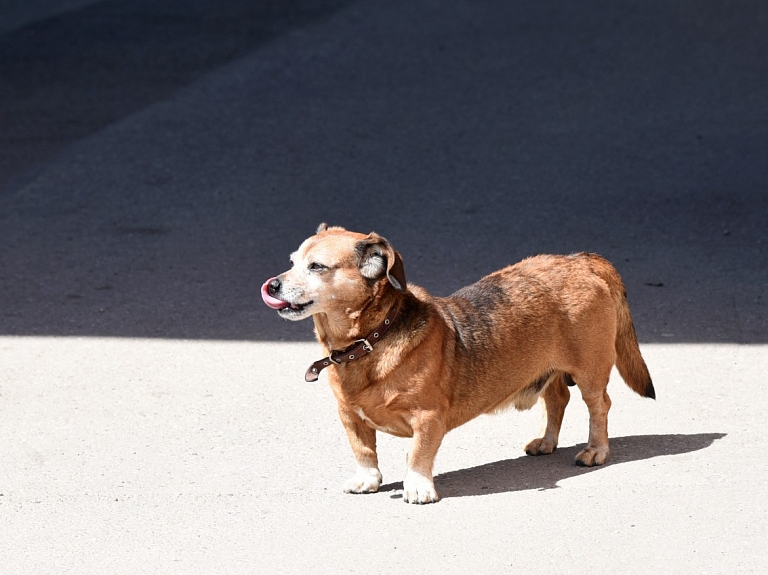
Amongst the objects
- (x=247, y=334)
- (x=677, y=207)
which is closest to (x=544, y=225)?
(x=677, y=207)

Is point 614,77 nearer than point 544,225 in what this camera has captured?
No

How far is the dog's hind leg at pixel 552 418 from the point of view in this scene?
576 centimetres

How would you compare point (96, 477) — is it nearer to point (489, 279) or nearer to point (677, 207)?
point (489, 279)

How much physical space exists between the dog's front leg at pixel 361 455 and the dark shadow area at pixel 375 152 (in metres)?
2.48

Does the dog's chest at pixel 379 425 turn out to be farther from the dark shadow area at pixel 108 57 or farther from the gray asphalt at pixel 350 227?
the dark shadow area at pixel 108 57

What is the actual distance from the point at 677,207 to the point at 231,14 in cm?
841

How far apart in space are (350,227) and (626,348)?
14.4ft

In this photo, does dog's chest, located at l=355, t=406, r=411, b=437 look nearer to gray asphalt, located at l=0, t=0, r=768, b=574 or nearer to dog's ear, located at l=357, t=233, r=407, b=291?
gray asphalt, located at l=0, t=0, r=768, b=574

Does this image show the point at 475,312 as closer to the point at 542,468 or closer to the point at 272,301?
the point at 542,468

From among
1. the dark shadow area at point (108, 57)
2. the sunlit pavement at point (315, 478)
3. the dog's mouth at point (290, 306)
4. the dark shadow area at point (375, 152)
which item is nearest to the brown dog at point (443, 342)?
the dog's mouth at point (290, 306)

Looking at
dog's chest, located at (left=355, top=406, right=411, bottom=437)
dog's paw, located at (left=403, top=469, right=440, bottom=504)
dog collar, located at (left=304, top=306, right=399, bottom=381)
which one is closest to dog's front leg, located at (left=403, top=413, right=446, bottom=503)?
dog's paw, located at (left=403, top=469, right=440, bottom=504)

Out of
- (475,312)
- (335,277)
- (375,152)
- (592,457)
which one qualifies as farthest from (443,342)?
(375,152)

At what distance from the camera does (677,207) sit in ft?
33.9

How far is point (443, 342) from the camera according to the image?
17.2ft
